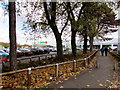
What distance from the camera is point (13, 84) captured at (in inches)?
200

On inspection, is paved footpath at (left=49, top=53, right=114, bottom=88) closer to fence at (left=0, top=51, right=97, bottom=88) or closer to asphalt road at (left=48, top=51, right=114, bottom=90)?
asphalt road at (left=48, top=51, right=114, bottom=90)

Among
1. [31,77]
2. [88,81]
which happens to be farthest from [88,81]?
[31,77]

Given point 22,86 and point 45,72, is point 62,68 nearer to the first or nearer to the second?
point 45,72

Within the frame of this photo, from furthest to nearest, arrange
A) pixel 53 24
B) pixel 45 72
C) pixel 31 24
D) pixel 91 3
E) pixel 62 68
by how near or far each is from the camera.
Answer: pixel 31 24 → pixel 53 24 → pixel 91 3 → pixel 62 68 → pixel 45 72

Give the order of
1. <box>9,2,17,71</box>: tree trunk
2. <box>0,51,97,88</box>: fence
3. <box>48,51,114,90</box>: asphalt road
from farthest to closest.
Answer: <box>9,2,17,71</box>: tree trunk < <box>48,51,114,90</box>: asphalt road < <box>0,51,97,88</box>: fence

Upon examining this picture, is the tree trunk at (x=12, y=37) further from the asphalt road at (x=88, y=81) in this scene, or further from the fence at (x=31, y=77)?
the asphalt road at (x=88, y=81)

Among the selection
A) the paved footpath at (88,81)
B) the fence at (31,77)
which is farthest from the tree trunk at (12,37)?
the paved footpath at (88,81)

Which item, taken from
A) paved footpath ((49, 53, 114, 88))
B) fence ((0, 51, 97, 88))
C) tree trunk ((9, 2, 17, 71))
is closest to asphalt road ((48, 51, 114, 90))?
paved footpath ((49, 53, 114, 88))

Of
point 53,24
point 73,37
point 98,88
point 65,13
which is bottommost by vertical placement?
point 98,88

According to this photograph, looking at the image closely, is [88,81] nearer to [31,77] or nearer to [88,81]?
[88,81]

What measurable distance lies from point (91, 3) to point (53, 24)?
12.9ft

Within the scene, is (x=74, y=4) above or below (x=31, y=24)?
above

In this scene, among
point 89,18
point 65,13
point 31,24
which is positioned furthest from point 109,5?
point 31,24

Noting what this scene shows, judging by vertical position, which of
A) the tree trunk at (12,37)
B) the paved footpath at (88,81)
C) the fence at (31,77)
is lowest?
the paved footpath at (88,81)
